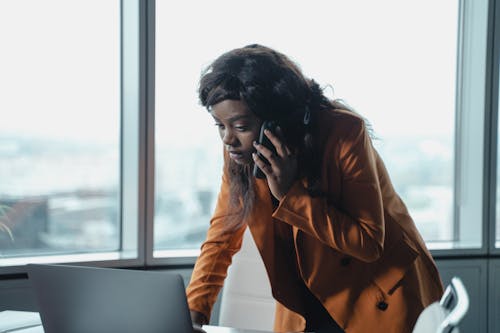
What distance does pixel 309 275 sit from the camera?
6.09ft

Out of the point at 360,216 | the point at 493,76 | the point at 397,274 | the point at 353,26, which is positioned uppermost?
the point at 353,26

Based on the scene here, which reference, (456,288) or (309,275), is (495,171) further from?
(456,288)

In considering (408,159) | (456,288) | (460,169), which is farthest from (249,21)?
(456,288)

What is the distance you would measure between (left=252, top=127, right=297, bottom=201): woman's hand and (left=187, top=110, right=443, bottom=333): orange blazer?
0.12 ft

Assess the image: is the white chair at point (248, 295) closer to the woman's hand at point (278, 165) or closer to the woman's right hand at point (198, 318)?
the woman's right hand at point (198, 318)

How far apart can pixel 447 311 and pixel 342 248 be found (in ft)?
1.89

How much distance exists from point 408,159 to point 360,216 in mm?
1710

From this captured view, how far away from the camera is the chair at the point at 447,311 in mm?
984

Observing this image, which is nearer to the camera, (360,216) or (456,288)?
(456,288)

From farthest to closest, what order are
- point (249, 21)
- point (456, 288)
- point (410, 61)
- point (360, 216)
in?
1. point (410, 61)
2. point (249, 21)
3. point (360, 216)
4. point (456, 288)

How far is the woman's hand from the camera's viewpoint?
1.80 metres

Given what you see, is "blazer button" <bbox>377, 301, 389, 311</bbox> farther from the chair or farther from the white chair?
the chair

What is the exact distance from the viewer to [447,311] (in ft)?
3.86

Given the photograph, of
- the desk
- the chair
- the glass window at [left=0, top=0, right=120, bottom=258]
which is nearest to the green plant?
the glass window at [left=0, top=0, right=120, bottom=258]
